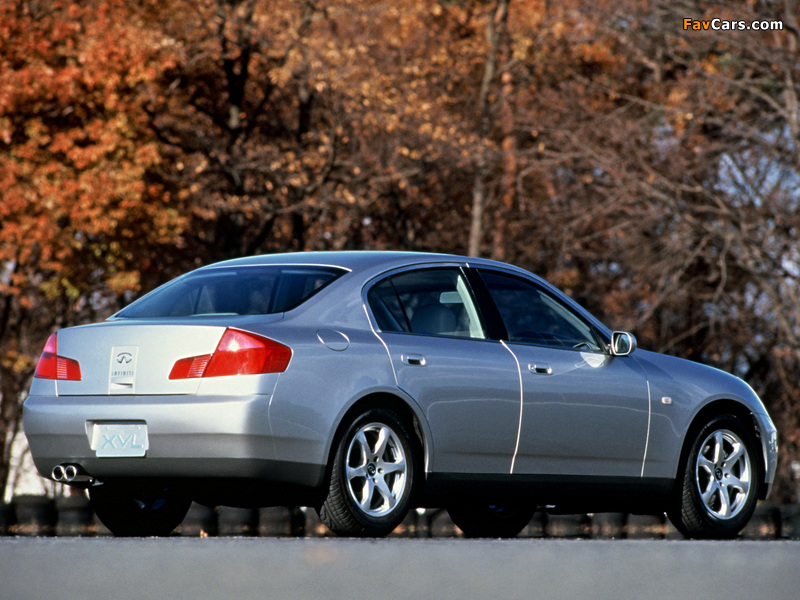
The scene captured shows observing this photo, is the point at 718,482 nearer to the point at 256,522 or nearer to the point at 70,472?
the point at 70,472

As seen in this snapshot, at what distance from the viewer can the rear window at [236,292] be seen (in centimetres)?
677

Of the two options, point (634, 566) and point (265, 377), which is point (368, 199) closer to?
point (265, 377)

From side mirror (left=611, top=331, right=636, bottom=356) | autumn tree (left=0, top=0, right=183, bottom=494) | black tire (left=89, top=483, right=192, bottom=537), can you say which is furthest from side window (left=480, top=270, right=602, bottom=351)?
autumn tree (left=0, top=0, right=183, bottom=494)

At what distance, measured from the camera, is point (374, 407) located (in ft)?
21.6

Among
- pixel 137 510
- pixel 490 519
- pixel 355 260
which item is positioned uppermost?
pixel 355 260

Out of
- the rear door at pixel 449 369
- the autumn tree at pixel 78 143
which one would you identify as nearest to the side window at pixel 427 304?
the rear door at pixel 449 369

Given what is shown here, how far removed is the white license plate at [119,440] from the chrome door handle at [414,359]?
1.34m

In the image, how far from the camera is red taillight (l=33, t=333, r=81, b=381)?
21.9ft

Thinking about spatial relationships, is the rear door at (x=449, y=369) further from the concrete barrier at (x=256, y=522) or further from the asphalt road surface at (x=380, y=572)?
the concrete barrier at (x=256, y=522)

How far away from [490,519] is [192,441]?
10.4 ft

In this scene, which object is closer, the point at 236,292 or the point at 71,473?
the point at 71,473

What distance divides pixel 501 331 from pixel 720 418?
65.1 inches

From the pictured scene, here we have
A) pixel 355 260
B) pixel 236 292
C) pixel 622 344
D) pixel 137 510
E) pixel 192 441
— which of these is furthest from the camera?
pixel 622 344

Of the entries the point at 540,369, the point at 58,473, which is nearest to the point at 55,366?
the point at 58,473
